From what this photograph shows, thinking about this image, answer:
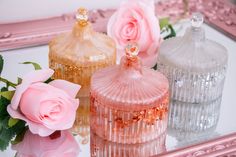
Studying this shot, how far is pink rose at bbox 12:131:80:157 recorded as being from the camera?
70 cm

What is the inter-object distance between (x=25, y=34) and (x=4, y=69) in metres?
0.13

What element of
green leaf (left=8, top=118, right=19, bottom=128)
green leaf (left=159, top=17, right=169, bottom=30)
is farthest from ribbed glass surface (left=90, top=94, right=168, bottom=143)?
green leaf (left=159, top=17, right=169, bottom=30)

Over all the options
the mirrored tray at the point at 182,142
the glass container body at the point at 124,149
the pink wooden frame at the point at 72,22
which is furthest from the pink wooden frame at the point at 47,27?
the glass container body at the point at 124,149

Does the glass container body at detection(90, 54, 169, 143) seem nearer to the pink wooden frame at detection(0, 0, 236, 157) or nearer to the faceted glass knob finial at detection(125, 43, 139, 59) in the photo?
the faceted glass knob finial at detection(125, 43, 139, 59)

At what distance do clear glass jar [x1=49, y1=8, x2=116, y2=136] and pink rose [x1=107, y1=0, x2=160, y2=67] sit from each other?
66 mm

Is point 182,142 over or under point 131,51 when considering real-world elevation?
under

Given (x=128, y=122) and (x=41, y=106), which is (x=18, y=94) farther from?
(x=128, y=122)

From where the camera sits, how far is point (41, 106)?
2.27 ft

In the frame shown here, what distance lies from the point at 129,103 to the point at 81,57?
0.46 feet

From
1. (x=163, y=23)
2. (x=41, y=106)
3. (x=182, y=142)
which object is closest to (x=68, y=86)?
(x=41, y=106)

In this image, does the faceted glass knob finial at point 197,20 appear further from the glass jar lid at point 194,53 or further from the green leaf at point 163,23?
the green leaf at point 163,23

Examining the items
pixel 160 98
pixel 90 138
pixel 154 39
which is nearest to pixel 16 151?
pixel 90 138

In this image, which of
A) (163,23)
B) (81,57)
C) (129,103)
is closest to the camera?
(129,103)

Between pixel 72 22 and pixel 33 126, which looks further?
pixel 72 22
